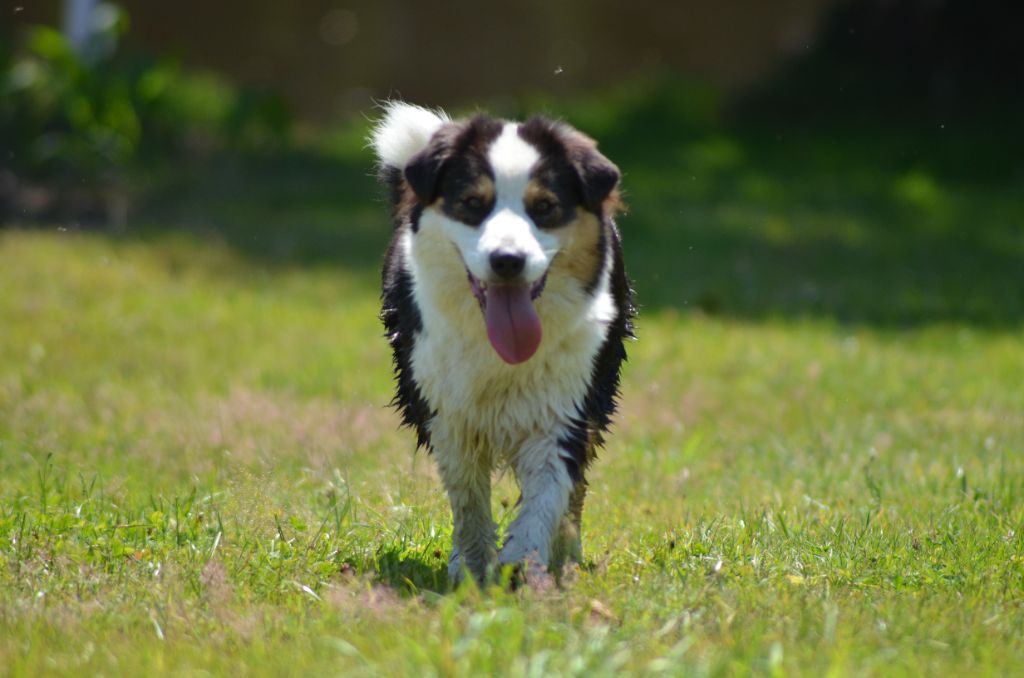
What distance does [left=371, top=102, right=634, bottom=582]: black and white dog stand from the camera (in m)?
4.62

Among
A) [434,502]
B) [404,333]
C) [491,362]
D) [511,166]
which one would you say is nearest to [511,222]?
[511,166]

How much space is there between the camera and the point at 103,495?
5.56 metres

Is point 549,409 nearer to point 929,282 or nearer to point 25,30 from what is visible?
point 929,282

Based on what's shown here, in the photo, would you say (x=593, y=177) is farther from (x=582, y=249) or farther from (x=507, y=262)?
(x=507, y=262)

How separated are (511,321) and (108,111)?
31.0 ft

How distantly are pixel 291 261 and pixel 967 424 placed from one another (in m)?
6.03

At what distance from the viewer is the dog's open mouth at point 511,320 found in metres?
4.61

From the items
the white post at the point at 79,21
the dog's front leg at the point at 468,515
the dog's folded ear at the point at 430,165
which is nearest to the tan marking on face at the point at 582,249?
the dog's folded ear at the point at 430,165

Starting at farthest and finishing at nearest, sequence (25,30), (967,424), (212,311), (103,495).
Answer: (25,30) < (212,311) < (967,424) < (103,495)

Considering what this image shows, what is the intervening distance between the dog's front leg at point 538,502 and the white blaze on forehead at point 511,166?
84cm

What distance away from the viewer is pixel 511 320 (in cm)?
462

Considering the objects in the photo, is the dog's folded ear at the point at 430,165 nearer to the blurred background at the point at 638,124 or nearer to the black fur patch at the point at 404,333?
the black fur patch at the point at 404,333

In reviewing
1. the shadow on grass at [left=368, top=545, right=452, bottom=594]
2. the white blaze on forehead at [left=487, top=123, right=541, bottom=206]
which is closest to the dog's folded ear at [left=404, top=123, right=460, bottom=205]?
the white blaze on forehead at [left=487, top=123, right=541, bottom=206]

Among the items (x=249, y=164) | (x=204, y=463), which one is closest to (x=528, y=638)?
(x=204, y=463)
